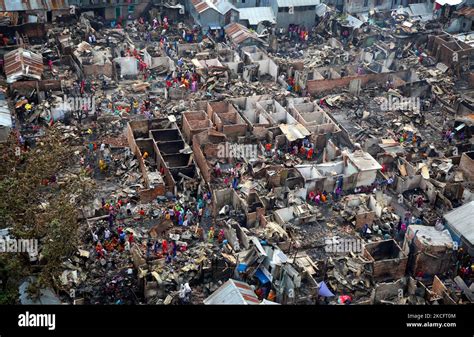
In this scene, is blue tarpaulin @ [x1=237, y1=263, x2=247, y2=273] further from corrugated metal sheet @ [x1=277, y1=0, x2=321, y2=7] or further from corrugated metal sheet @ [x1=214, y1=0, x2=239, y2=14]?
corrugated metal sheet @ [x1=277, y1=0, x2=321, y2=7]

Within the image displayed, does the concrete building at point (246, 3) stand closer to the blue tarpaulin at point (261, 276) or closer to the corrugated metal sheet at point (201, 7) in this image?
the corrugated metal sheet at point (201, 7)

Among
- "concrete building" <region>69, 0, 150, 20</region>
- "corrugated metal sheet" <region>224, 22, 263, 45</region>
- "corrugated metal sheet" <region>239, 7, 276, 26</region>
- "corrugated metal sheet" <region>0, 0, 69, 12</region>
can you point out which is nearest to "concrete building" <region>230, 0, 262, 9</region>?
"corrugated metal sheet" <region>239, 7, 276, 26</region>

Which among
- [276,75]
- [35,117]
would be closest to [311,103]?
[276,75]

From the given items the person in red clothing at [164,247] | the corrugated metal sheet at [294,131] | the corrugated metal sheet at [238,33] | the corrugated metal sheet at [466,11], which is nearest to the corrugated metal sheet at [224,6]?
the corrugated metal sheet at [238,33]

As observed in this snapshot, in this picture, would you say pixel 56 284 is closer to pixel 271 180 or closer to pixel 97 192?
pixel 97 192

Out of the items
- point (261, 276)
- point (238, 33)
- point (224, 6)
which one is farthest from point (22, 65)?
point (261, 276)
